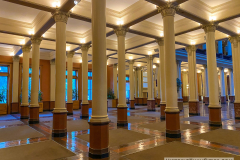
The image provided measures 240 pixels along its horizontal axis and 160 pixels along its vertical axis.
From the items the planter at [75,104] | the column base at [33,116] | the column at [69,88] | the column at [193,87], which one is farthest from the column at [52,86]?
the column at [193,87]

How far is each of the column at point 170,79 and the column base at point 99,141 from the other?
274 centimetres

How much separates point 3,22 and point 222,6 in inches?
418

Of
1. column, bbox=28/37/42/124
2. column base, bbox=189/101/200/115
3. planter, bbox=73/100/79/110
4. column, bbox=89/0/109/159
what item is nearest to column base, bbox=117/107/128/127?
column, bbox=89/0/109/159

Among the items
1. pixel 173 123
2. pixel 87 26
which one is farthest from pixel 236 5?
pixel 87 26

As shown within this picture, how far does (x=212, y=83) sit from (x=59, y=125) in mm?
6985

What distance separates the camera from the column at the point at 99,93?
15.3 feet

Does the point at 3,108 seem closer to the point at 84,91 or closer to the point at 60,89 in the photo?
the point at 84,91

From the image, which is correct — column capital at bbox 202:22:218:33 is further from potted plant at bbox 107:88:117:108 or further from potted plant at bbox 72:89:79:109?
potted plant at bbox 72:89:79:109

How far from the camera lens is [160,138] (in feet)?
20.8

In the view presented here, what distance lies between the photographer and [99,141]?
466cm

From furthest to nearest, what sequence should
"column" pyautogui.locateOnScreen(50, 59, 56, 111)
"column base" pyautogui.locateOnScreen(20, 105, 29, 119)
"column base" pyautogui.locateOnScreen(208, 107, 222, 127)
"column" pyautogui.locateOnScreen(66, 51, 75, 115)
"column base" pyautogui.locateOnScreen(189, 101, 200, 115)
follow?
"column" pyautogui.locateOnScreen(50, 59, 56, 111), "column" pyautogui.locateOnScreen(66, 51, 75, 115), "column base" pyautogui.locateOnScreen(189, 101, 200, 115), "column base" pyautogui.locateOnScreen(20, 105, 29, 119), "column base" pyautogui.locateOnScreen(208, 107, 222, 127)

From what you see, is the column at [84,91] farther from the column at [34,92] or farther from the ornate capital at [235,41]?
the ornate capital at [235,41]

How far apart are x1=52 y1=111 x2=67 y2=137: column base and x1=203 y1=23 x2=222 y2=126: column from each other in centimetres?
647

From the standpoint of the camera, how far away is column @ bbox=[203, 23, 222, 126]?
8547mm
